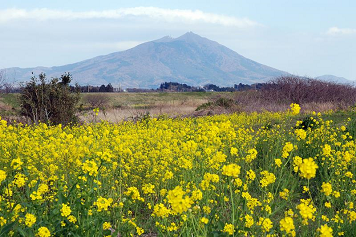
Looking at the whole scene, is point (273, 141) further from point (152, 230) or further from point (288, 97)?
point (288, 97)

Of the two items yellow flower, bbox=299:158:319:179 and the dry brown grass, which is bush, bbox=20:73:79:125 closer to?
the dry brown grass

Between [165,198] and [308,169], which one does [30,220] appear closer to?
[308,169]

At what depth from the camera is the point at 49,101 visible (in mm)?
13727

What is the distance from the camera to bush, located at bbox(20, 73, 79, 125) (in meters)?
13.8

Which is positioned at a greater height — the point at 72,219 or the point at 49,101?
the point at 49,101

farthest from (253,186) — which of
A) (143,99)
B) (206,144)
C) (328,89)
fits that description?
(143,99)

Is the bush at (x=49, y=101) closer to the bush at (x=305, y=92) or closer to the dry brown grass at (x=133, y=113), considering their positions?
the dry brown grass at (x=133, y=113)

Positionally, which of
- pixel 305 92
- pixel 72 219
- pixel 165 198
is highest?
pixel 305 92

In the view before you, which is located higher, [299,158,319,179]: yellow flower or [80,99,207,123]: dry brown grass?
[299,158,319,179]: yellow flower

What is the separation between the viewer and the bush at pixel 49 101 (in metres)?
13.8

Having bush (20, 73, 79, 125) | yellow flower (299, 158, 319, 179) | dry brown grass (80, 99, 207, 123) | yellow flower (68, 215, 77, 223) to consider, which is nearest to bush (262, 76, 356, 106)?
dry brown grass (80, 99, 207, 123)

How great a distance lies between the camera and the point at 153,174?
205 inches

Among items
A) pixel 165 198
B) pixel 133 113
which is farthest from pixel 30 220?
pixel 133 113

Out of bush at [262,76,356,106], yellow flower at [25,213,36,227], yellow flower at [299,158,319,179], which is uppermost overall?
bush at [262,76,356,106]
